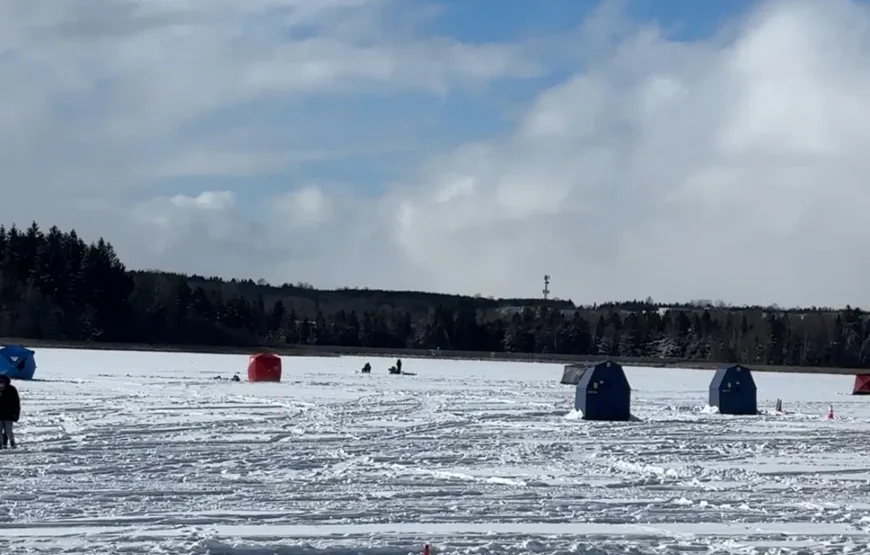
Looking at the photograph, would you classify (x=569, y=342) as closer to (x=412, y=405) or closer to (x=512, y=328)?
(x=512, y=328)

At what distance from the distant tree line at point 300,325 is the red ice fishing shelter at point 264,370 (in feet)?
204

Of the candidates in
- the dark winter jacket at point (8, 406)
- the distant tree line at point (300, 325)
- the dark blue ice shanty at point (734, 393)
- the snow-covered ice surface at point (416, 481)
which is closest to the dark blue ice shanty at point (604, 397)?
the snow-covered ice surface at point (416, 481)

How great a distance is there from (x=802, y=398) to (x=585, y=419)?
22.4m

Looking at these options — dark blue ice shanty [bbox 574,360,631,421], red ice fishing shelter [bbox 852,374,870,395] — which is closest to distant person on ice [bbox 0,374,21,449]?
dark blue ice shanty [bbox 574,360,631,421]

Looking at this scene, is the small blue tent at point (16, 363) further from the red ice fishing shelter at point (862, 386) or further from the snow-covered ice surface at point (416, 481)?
the red ice fishing shelter at point (862, 386)

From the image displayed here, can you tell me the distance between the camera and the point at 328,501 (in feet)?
52.1

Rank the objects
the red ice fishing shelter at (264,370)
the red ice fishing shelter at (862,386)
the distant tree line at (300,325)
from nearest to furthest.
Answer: the red ice fishing shelter at (264,370), the red ice fishing shelter at (862,386), the distant tree line at (300,325)

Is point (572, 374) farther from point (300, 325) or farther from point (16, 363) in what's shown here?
point (300, 325)

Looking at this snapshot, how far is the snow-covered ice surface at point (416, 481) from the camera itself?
1321cm

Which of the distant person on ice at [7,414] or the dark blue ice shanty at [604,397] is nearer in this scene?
the distant person on ice at [7,414]

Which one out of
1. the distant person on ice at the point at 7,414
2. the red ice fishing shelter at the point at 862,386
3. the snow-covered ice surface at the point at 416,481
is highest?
the red ice fishing shelter at the point at 862,386

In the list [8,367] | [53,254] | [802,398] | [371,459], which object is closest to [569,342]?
[53,254]

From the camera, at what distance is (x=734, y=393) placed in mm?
37844

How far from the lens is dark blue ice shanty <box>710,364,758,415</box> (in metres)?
37.7
